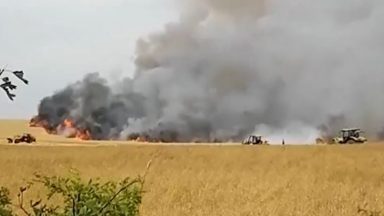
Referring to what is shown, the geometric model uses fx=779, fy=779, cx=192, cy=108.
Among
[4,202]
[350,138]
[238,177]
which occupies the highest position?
[350,138]

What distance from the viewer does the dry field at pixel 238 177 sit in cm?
1994

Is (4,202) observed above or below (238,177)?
below

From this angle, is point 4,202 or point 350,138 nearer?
point 4,202

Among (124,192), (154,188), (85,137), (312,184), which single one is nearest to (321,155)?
(312,184)

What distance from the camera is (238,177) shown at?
2817cm

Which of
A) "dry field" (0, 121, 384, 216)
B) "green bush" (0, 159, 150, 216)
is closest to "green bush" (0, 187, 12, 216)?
"green bush" (0, 159, 150, 216)

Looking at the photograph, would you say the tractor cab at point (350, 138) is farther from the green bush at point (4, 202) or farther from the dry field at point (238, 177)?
the green bush at point (4, 202)

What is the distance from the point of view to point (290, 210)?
19.0m

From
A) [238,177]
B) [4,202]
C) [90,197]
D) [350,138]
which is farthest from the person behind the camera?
[350,138]

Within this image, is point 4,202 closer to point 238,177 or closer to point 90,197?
point 90,197

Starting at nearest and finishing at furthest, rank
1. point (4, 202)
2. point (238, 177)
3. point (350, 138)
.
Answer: point (4, 202) < point (238, 177) < point (350, 138)

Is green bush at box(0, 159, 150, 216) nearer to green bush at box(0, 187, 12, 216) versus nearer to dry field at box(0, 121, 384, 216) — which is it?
green bush at box(0, 187, 12, 216)

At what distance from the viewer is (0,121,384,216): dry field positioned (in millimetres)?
19938

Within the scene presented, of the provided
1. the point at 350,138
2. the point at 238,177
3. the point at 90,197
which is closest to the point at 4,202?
the point at 90,197
